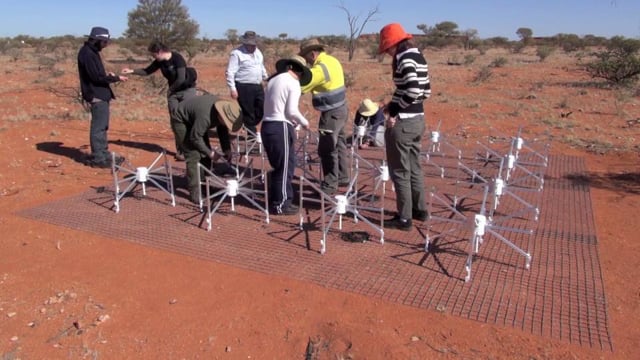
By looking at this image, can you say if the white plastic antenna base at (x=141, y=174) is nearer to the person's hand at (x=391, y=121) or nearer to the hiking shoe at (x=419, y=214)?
the person's hand at (x=391, y=121)

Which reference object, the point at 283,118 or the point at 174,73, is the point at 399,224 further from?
the point at 174,73

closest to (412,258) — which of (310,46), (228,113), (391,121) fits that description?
(391,121)

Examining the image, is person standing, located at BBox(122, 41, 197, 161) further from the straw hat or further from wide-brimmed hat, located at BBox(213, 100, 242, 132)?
the straw hat

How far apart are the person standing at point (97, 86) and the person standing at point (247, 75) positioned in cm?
129

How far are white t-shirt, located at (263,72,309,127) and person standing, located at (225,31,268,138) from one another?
201 centimetres

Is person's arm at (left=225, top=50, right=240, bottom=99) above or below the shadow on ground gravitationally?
above

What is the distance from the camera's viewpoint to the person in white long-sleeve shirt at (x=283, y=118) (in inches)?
173

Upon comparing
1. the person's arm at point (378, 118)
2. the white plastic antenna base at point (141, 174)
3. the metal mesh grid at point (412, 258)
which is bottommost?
the metal mesh grid at point (412, 258)

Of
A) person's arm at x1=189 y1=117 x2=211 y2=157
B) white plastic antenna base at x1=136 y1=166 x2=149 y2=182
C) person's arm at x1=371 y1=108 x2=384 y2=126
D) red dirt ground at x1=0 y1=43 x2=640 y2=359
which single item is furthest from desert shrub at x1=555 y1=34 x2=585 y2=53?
white plastic antenna base at x1=136 y1=166 x2=149 y2=182

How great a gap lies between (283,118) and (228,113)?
594mm

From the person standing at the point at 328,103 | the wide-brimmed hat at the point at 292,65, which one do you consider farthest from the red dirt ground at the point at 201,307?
the person standing at the point at 328,103

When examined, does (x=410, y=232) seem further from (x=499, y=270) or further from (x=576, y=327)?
(x=576, y=327)

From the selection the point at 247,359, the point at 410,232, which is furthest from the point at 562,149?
the point at 247,359

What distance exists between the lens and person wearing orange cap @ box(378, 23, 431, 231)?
13.1 feet
